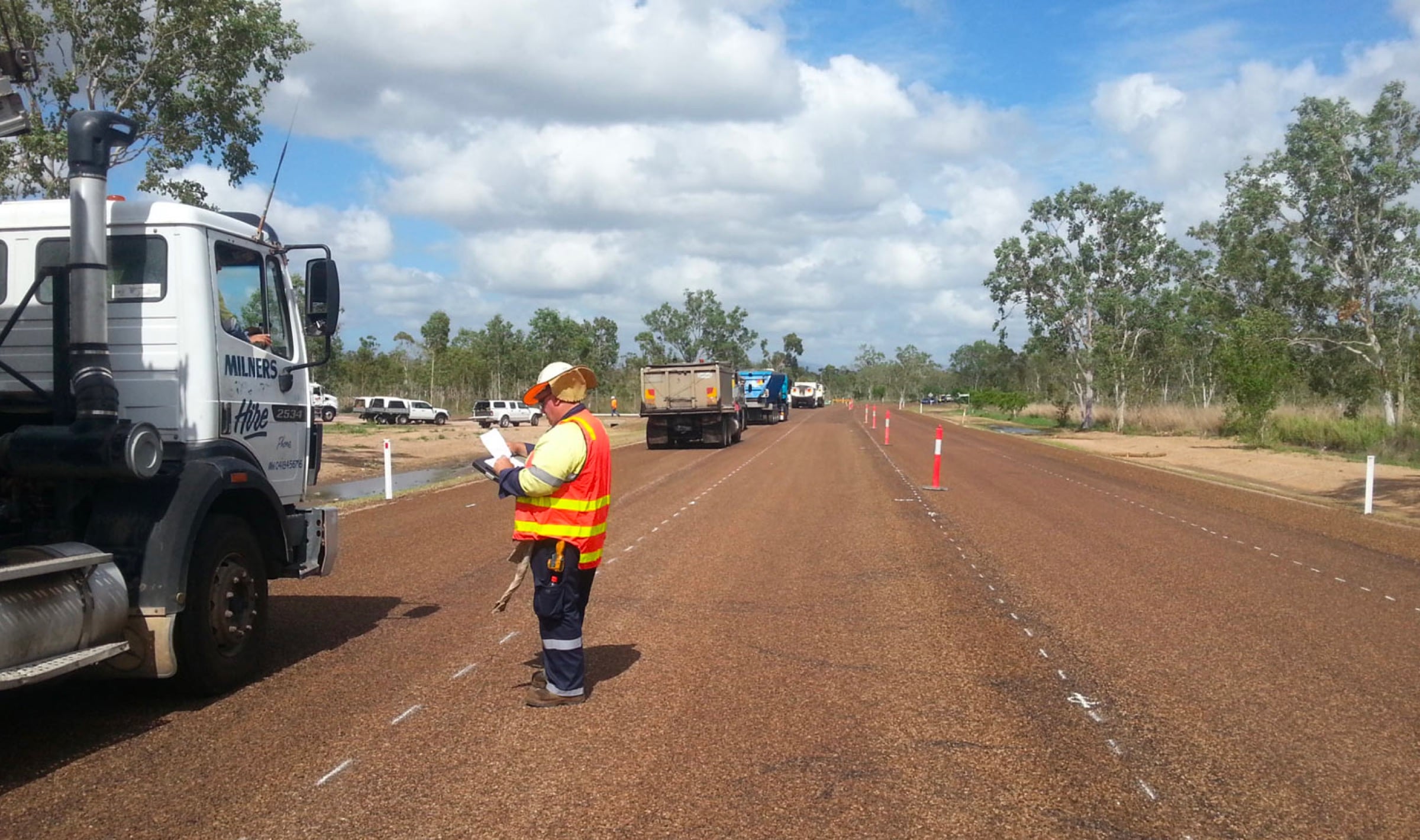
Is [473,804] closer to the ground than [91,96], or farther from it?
closer to the ground

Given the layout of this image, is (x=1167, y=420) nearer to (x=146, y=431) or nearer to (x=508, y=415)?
(x=508, y=415)

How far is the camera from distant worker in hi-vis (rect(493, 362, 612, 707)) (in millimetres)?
5633

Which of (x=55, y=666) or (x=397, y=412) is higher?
(x=55, y=666)

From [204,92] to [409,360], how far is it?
68.7 meters

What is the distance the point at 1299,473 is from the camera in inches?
1033

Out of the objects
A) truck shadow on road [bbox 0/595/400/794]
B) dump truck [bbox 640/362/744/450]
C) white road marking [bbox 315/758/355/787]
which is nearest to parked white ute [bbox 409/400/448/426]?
dump truck [bbox 640/362/744/450]

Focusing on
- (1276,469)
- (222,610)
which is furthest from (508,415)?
(222,610)

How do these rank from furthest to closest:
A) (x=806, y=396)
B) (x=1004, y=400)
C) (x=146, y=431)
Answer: (x=806, y=396) < (x=1004, y=400) < (x=146, y=431)

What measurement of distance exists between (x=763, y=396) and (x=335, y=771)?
52394 millimetres

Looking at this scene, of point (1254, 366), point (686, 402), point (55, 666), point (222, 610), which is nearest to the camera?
point (55, 666)

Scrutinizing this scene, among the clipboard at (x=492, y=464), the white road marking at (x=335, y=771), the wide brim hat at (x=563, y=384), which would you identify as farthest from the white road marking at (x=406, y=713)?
the wide brim hat at (x=563, y=384)

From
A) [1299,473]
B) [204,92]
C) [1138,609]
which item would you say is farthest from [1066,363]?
[1138,609]

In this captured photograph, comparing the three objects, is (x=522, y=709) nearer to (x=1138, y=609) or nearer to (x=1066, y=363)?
(x=1138, y=609)

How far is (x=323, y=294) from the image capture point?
23.8 ft
